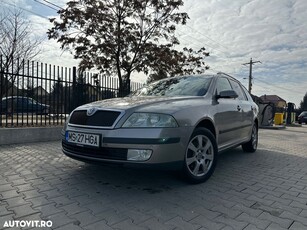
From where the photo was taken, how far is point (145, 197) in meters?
2.92

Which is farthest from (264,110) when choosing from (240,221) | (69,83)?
(240,221)

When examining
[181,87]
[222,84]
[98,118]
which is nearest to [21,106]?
[98,118]

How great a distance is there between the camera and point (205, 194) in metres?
3.09

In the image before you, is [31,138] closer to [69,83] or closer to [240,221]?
[69,83]

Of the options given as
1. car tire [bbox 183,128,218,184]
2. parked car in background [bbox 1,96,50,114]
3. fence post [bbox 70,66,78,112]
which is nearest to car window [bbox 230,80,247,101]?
car tire [bbox 183,128,218,184]

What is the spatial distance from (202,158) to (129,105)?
130 cm

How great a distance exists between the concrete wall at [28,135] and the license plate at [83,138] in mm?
3300

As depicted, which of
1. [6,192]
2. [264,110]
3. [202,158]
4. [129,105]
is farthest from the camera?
[264,110]

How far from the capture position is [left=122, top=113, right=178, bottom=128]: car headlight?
2.92 m

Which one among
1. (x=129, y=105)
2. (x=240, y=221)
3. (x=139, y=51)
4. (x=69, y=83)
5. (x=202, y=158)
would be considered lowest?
(x=240, y=221)

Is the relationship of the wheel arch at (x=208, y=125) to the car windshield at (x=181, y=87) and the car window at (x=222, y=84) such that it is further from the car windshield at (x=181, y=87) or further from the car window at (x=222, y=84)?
the car window at (x=222, y=84)

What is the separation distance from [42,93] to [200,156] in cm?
493

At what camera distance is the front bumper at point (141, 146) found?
111 inches

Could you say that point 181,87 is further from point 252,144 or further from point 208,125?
point 252,144
